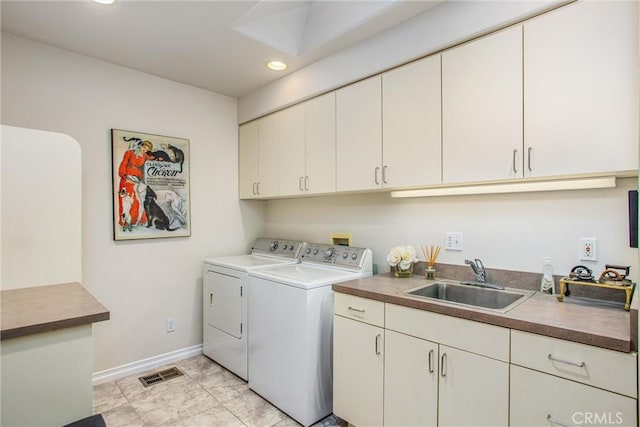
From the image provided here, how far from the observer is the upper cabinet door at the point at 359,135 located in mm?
2201

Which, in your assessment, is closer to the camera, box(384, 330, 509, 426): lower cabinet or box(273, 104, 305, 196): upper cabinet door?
box(384, 330, 509, 426): lower cabinet

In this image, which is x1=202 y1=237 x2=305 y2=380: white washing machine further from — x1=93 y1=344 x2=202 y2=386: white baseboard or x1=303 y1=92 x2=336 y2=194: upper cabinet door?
x1=303 y1=92 x2=336 y2=194: upper cabinet door

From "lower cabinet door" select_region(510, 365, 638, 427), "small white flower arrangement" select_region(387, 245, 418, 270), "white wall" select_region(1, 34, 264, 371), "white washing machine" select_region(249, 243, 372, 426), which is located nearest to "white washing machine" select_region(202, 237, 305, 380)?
"white washing machine" select_region(249, 243, 372, 426)

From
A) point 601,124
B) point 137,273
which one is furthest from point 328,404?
point 601,124

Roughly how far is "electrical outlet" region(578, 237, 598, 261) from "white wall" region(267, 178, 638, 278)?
2 cm

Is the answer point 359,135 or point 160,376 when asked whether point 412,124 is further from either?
point 160,376

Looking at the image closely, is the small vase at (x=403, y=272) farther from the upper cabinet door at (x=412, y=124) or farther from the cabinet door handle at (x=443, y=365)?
the cabinet door handle at (x=443, y=365)

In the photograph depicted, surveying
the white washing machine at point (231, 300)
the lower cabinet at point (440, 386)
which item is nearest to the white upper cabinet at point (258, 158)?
the white washing machine at point (231, 300)

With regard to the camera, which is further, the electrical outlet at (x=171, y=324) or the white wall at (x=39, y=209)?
the electrical outlet at (x=171, y=324)

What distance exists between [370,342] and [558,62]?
1.64 meters

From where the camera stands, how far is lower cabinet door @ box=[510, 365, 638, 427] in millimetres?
1118

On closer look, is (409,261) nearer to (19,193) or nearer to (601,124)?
(601,124)

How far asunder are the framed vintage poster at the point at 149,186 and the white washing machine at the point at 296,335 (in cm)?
101

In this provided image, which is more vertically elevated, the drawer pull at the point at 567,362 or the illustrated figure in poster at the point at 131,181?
the illustrated figure in poster at the point at 131,181
